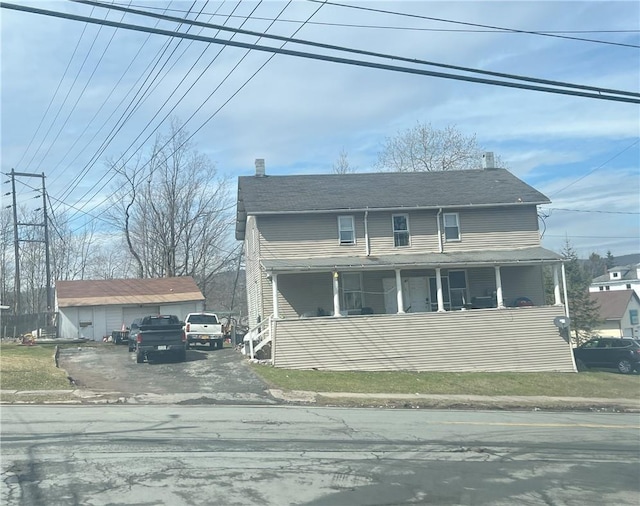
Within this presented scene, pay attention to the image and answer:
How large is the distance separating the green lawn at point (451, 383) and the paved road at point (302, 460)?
19.0ft

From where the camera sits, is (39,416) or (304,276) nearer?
(39,416)

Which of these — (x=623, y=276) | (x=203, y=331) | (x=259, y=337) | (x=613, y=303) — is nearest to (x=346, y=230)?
(x=259, y=337)

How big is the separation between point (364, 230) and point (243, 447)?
19333 millimetres

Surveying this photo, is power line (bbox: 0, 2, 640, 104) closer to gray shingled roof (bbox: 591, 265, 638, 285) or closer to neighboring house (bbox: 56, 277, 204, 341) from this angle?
neighboring house (bbox: 56, 277, 204, 341)

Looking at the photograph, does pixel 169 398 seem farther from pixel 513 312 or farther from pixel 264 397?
pixel 513 312

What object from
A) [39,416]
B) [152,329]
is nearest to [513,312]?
[152,329]

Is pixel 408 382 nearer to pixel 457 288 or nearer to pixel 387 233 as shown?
pixel 457 288

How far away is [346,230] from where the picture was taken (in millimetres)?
28172

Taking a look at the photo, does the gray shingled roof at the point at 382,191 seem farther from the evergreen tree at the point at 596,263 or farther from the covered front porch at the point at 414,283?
the evergreen tree at the point at 596,263

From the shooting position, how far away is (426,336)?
81.3ft

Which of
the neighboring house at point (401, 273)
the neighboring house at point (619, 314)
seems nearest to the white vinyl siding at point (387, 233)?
the neighboring house at point (401, 273)

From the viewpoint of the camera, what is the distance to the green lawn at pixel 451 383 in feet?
64.5

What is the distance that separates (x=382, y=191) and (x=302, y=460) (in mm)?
22316

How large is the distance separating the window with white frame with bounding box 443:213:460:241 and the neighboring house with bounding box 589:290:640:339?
38.6m
